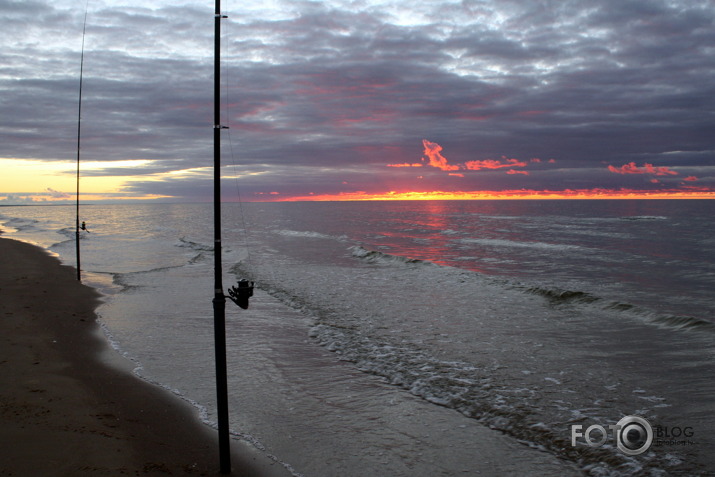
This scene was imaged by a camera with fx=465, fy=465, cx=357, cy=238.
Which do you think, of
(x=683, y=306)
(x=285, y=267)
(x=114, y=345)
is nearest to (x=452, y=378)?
(x=114, y=345)

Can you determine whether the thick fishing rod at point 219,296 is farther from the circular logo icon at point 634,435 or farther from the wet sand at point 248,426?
the circular logo icon at point 634,435

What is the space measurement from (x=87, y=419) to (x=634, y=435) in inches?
280

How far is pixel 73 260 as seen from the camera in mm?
23828

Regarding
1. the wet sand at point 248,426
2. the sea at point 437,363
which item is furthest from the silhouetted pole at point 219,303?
the sea at point 437,363

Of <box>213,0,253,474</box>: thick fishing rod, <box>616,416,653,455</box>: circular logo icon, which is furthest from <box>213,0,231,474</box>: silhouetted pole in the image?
<box>616,416,653,455</box>: circular logo icon

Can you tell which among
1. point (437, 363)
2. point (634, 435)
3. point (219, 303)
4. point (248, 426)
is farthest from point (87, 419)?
point (634, 435)

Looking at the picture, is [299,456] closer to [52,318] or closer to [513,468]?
[513,468]

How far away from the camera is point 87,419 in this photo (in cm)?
587

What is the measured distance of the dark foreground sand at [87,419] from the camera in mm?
4879

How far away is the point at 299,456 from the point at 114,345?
6102 mm

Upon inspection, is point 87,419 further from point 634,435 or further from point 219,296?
point 634,435

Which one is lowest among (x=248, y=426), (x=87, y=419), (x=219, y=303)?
(x=248, y=426)

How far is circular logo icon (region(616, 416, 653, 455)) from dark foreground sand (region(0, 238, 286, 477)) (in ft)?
14.2

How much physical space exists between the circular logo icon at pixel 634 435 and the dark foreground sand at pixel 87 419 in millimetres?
4319
